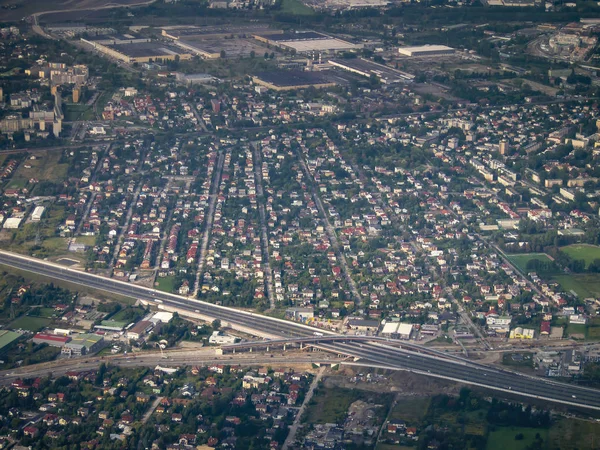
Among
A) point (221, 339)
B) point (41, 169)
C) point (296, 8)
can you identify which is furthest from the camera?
point (296, 8)

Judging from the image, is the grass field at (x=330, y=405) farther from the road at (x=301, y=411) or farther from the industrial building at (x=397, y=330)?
the industrial building at (x=397, y=330)

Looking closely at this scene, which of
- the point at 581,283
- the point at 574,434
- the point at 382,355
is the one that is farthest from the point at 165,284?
the point at 574,434

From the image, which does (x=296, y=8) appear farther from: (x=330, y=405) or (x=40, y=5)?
(x=330, y=405)

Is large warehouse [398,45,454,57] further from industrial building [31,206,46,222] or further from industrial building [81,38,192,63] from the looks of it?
industrial building [31,206,46,222]

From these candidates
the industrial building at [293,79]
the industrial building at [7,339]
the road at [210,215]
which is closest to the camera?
the industrial building at [7,339]

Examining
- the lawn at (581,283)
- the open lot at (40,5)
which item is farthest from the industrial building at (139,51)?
the lawn at (581,283)

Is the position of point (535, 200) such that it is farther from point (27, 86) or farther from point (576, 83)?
point (27, 86)

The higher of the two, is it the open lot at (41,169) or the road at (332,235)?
the road at (332,235)
